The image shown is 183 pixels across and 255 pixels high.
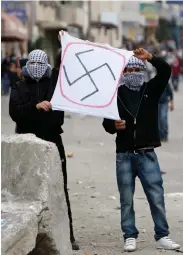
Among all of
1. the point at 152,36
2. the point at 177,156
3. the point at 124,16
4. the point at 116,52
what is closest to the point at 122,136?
the point at 116,52

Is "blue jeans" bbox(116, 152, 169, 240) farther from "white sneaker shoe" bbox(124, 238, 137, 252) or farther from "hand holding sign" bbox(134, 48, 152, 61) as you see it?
"hand holding sign" bbox(134, 48, 152, 61)

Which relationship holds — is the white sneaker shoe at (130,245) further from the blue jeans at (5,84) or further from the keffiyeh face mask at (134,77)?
the blue jeans at (5,84)

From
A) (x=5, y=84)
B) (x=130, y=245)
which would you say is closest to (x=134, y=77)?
(x=130, y=245)

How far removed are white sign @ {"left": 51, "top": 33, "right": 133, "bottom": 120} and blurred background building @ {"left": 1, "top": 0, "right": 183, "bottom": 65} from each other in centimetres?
2603

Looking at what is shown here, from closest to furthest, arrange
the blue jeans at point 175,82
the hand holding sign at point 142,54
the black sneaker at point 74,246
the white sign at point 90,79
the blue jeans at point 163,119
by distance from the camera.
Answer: the white sign at point 90,79
the hand holding sign at point 142,54
the black sneaker at point 74,246
the blue jeans at point 163,119
the blue jeans at point 175,82

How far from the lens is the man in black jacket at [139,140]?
25.6 ft

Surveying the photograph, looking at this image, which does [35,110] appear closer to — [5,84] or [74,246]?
[74,246]

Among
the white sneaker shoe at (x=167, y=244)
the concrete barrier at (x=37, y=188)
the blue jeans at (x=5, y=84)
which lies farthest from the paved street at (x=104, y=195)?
the blue jeans at (x=5, y=84)

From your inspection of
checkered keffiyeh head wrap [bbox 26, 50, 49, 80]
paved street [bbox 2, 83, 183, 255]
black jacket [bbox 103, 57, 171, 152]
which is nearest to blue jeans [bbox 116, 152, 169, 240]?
black jacket [bbox 103, 57, 171, 152]

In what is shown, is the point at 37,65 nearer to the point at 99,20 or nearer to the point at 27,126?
the point at 27,126

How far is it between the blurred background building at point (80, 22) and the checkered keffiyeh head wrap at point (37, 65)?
1017 inches

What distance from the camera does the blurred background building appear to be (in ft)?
135

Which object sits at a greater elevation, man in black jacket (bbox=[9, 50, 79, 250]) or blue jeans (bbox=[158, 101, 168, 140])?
man in black jacket (bbox=[9, 50, 79, 250])

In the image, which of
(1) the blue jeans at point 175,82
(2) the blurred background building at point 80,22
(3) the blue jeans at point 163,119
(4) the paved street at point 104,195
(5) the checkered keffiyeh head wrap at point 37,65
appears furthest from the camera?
(1) the blue jeans at point 175,82
